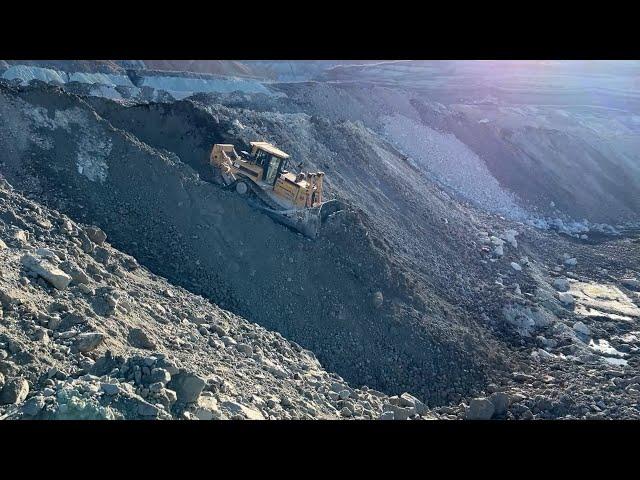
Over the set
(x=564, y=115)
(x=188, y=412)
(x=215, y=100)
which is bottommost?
(x=188, y=412)

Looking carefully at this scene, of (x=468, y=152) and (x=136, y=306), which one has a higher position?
(x=468, y=152)

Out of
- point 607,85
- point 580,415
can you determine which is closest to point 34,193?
point 580,415

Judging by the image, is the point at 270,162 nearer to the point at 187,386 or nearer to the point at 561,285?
the point at 187,386

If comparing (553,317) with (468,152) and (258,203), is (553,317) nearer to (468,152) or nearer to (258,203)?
(258,203)

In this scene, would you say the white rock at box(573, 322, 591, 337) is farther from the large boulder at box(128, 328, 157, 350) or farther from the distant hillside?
the distant hillside

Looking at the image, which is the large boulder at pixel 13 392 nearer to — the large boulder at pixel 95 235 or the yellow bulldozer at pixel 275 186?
the large boulder at pixel 95 235

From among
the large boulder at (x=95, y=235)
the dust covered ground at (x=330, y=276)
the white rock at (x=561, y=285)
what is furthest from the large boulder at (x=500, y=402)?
the white rock at (x=561, y=285)
